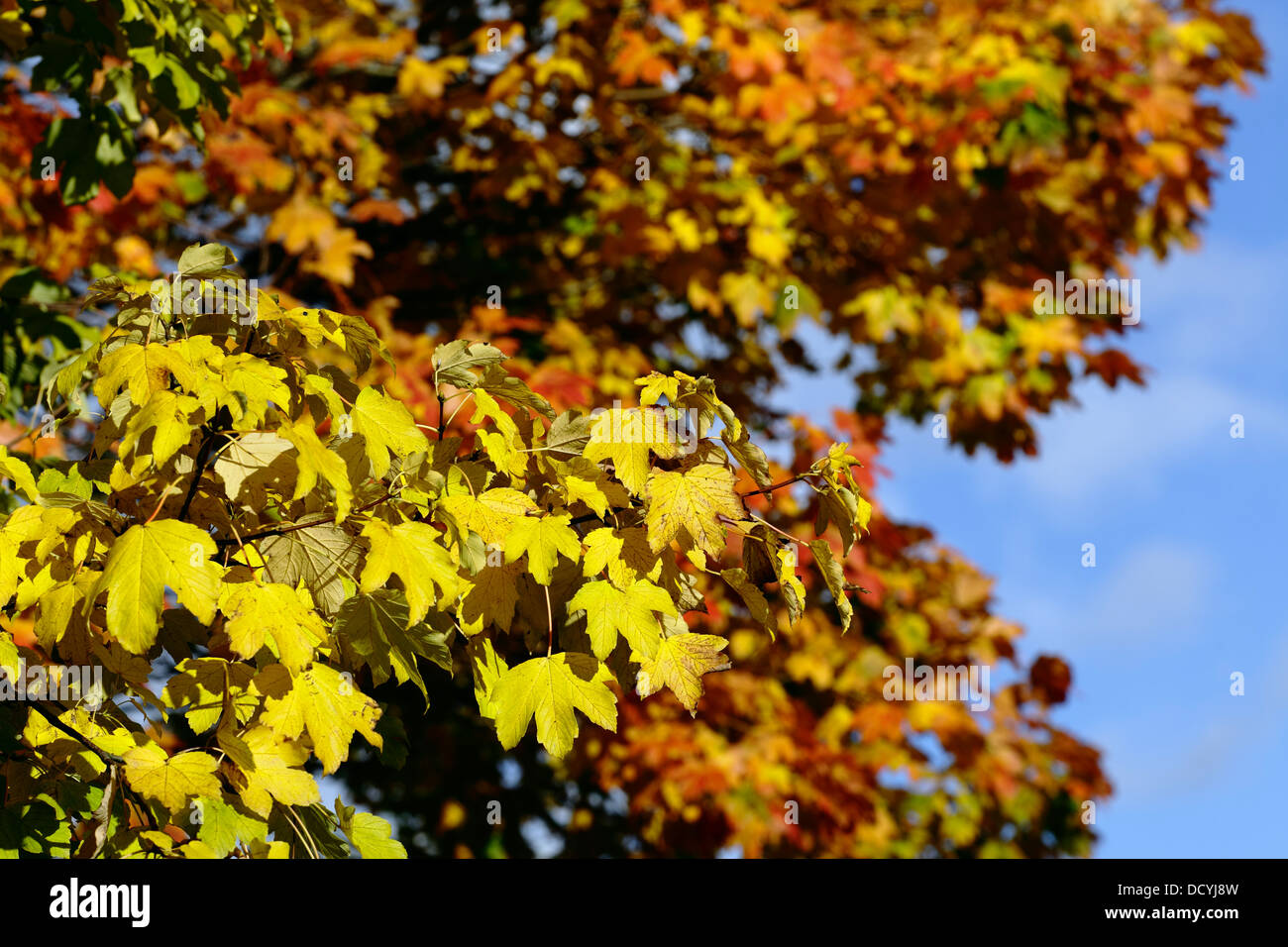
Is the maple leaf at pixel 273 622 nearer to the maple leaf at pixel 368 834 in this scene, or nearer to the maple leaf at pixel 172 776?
the maple leaf at pixel 172 776

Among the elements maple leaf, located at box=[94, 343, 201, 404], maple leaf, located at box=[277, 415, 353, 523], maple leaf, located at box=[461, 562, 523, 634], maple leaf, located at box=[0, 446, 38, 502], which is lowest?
maple leaf, located at box=[461, 562, 523, 634]

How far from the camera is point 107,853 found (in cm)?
204

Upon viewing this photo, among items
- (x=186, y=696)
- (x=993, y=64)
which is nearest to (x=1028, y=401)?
(x=993, y=64)

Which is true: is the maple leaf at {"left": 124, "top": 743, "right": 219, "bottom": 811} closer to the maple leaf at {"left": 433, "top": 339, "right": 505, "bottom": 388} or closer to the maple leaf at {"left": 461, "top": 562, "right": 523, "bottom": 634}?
the maple leaf at {"left": 461, "top": 562, "right": 523, "bottom": 634}

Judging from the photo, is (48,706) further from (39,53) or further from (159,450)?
(39,53)

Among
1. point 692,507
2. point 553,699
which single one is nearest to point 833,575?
point 692,507

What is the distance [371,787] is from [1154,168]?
617cm

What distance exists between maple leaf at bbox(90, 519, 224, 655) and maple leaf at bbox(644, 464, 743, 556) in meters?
0.74

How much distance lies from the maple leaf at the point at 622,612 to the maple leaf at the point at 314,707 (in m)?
0.43

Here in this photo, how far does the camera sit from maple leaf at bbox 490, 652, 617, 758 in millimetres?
2094

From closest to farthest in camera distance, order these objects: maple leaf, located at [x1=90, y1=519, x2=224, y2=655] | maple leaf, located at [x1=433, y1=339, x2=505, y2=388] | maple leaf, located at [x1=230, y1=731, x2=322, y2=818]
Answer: maple leaf, located at [x1=90, y1=519, x2=224, y2=655] < maple leaf, located at [x1=230, y1=731, x2=322, y2=818] < maple leaf, located at [x1=433, y1=339, x2=505, y2=388]

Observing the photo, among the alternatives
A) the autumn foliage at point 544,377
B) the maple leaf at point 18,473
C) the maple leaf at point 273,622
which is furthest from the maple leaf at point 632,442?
the maple leaf at point 18,473

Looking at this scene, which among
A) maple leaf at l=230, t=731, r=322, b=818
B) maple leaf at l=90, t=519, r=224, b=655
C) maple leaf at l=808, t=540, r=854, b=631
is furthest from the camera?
maple leaf at l=808, t=540, r=854, b=631

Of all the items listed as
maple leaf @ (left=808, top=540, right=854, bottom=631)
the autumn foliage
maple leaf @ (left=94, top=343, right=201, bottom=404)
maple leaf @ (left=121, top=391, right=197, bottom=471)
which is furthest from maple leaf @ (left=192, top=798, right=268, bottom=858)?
maple leaf @ (left=808, top=540, right=854, bottom=631)
